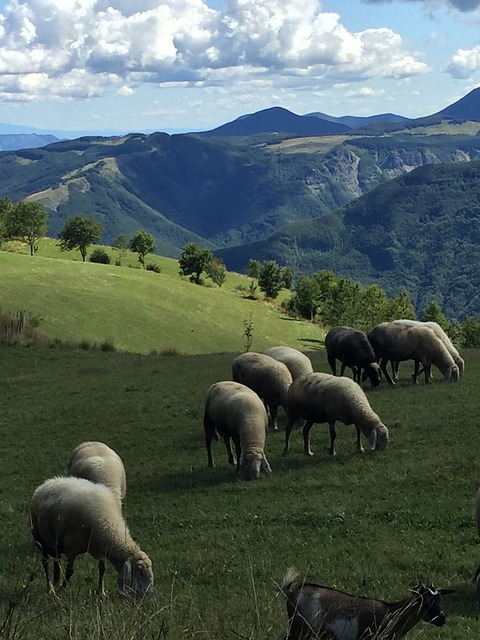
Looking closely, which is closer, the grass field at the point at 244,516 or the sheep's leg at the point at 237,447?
the grass field at the point at 244,516

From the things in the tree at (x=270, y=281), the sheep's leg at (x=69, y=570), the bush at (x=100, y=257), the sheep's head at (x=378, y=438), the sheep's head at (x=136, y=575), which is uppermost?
the sheep's head at (x=136, y=575)

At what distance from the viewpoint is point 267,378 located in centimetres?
2281

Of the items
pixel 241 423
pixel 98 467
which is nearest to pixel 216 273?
pixel 241 423

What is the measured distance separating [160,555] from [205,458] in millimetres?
7550

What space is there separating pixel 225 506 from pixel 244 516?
3.27 feet

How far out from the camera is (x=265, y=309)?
101m

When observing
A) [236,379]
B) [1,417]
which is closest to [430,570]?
[236,379]

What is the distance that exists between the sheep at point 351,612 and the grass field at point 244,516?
0.29m

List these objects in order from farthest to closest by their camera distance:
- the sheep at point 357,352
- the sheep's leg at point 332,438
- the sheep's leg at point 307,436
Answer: the sheep at point 357,352 < the sheep's leg at point 307,436 < the sheep's leg at point 332,438

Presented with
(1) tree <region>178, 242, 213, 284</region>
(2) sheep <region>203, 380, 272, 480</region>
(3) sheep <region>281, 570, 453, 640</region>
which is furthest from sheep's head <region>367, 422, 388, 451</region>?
(1) tree <region>178, 242, 213, 284</region>

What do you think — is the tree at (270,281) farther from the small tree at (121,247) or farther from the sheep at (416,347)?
the sheep at (416,347)

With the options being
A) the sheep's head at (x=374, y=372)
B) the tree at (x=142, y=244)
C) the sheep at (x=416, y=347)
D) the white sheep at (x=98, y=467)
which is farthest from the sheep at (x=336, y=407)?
the tree at (x=142, y=244)

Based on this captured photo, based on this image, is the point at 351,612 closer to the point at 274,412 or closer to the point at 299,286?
the point at 274,412

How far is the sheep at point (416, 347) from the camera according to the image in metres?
28.7
